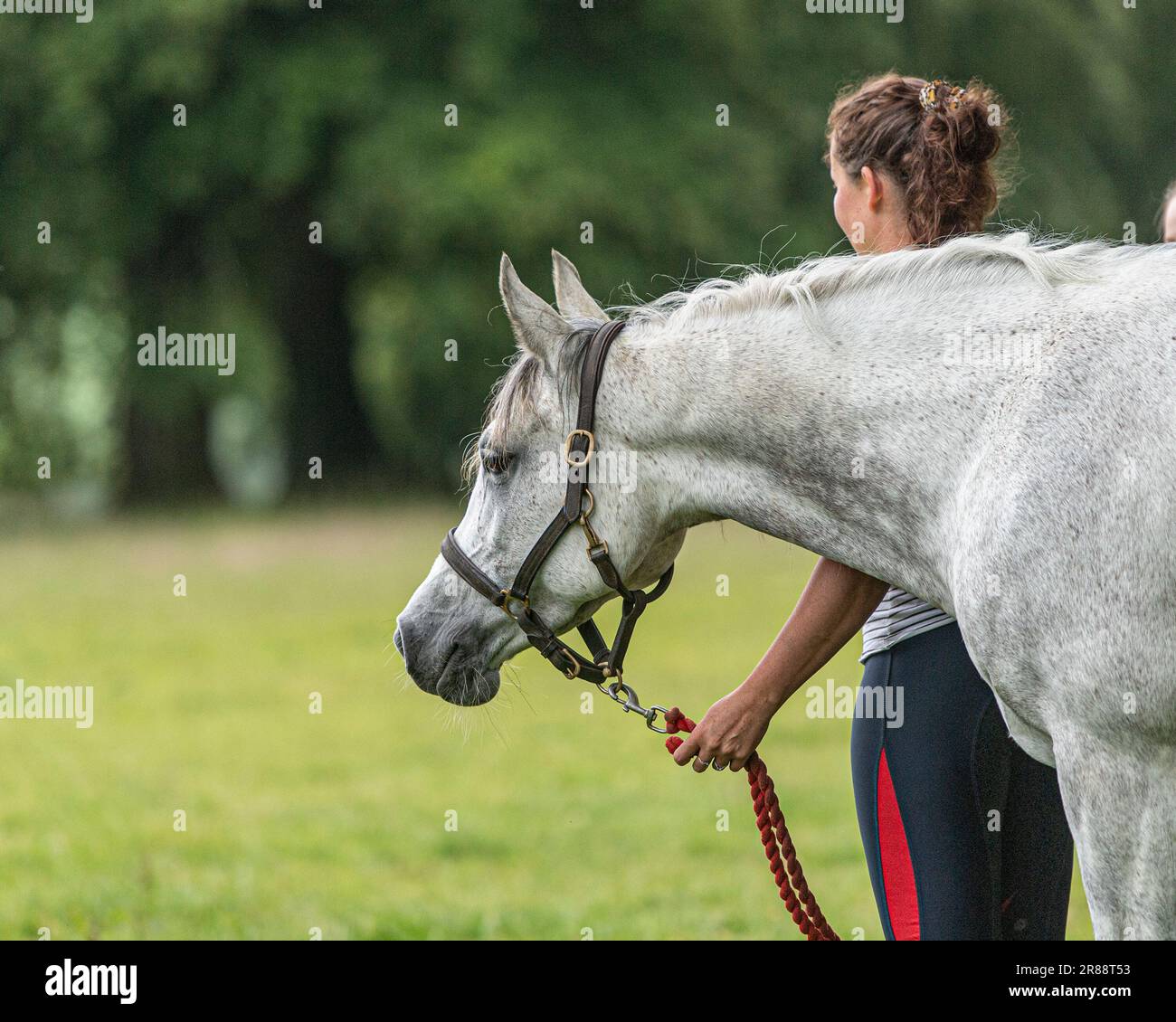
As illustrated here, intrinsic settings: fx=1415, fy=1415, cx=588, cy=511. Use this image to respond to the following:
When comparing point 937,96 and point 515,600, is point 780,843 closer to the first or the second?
point 515,600

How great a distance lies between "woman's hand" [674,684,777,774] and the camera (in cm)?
294

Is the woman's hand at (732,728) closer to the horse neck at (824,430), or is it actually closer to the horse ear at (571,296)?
the horse neck at (824,430)

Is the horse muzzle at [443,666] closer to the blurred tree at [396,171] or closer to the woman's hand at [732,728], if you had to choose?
the woman's hand at [732,728]

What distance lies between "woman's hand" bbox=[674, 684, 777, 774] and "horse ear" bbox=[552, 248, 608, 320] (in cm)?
87

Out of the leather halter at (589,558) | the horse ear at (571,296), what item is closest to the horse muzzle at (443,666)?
the leather halter at (589,558)

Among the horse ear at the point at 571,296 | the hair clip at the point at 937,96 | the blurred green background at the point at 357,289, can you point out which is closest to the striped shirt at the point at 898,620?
→ the horse ear at the point at 571,296

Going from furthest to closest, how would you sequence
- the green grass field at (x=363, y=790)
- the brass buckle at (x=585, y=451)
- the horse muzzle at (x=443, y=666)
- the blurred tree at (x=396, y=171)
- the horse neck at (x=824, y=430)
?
the blurred tree at (x=396, y=171) < the green grass field at (x=363, y=790) < the horse muzzle at (x=443, y=666) < the brass buckle at (x=585, y=451) < the horse neck at (x=824, y=430)

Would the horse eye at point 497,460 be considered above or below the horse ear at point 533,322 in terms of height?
below

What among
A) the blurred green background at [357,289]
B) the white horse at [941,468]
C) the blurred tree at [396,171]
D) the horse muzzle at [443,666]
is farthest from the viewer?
the blurred tree at [396,171]

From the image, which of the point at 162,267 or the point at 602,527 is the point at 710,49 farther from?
the point at 602,527

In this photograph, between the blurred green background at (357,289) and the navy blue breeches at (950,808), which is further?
the blurred green background at (357,289)

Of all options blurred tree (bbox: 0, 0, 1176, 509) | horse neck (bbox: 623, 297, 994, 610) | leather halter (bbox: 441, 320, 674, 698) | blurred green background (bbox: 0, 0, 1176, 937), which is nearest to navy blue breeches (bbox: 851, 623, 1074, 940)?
horse neck (bbox: 623, 297, 994, 610)

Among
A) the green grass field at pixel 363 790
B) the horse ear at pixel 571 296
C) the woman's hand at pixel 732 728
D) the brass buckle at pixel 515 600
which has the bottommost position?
the green grass field at pixel 363 790

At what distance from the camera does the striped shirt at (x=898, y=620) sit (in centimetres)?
296
